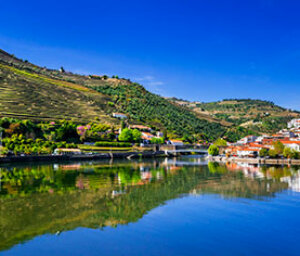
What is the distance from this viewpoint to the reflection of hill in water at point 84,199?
21.1m

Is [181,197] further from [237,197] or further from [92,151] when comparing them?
[92,151]

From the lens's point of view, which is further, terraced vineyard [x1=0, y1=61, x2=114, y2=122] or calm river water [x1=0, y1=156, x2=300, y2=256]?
terraced vineyard [x1=0, y1=61, x2=114, y2=122]

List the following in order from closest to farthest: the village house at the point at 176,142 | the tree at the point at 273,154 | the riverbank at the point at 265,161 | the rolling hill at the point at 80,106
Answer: the riverbank at the point at 265,161
the tree at the point at 273,154
the rolling hill at the point at 80,106
the village house at the point at 176,142

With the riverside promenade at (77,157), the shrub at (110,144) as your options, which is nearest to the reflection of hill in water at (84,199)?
the riverside promenade at (77,157)

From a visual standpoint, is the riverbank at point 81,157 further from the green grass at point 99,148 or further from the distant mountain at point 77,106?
the distant mountain at point 77,106

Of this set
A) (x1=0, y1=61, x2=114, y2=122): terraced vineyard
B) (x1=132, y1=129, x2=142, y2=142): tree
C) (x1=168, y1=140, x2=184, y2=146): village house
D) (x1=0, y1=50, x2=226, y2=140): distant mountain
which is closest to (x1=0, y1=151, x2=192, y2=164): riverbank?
(x1=132, y1=129, x2=142, y2=142): tree

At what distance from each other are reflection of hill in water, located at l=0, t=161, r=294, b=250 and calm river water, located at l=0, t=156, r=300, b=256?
0.24ft

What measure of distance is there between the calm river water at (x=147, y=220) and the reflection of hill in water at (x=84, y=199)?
0.07 metres

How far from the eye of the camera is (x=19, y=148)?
78.3m

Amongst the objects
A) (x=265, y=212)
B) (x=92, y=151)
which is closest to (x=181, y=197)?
(x=265, y=212)

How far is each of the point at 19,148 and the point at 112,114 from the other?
7851 centimetres

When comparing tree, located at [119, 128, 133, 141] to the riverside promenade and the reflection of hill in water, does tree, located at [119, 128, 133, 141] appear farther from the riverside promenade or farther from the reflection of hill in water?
the reflection of hill in water

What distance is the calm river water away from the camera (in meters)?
17.6

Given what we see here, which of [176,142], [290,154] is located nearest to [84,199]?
[290,154]
